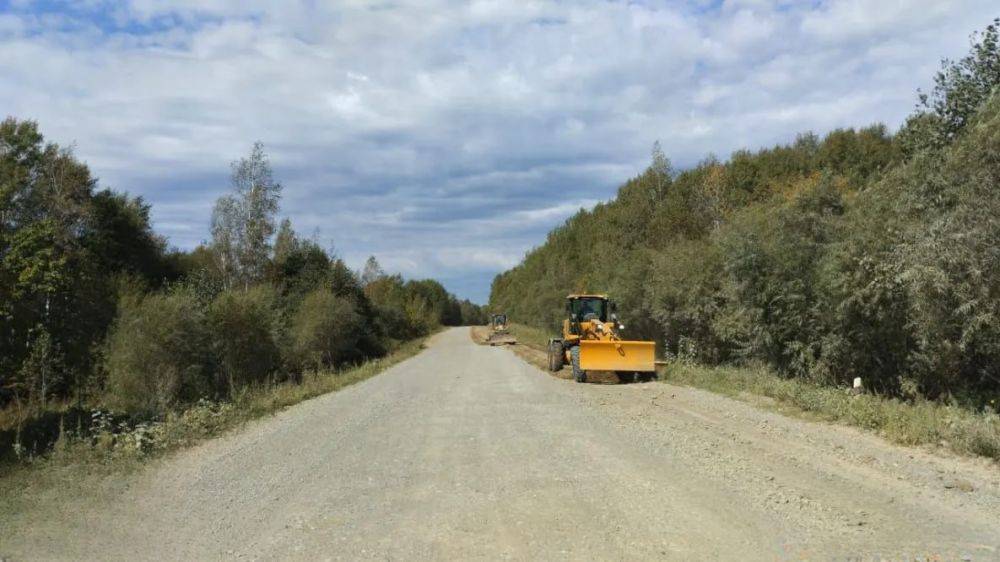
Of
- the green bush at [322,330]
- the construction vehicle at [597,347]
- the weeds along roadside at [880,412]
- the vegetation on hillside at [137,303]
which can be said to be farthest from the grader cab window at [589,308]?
the green bush at [322,330]

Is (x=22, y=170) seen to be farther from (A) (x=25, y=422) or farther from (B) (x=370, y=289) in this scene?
(B) (x=370, y=289)

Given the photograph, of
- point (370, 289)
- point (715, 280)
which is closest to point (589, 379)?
point (715, 280)

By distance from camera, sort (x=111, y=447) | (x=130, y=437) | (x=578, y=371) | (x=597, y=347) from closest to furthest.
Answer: (x=111, y=447)
(x=130, y=437)
(x=597, y=347)
(x=578, y=371)

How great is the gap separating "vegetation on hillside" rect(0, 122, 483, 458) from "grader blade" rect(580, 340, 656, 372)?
33.0 feet

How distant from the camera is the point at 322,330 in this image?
3916cm

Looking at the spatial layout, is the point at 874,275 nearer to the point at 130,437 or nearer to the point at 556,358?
the point at 556,358

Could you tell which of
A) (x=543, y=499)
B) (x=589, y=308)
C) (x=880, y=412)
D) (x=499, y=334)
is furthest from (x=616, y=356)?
(x=499, y=334)

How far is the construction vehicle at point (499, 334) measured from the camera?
190 ft

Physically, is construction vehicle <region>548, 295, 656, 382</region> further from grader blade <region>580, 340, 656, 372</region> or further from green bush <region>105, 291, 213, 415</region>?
green bush <region>105, 291, 213, 415</region>

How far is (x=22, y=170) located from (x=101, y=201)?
727 centimetres

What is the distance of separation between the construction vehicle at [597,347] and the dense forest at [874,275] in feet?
9.20

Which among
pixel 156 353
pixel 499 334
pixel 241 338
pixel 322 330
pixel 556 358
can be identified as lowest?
pixel 556 358

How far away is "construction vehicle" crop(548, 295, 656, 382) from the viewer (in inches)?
861

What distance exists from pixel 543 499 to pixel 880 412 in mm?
7244
